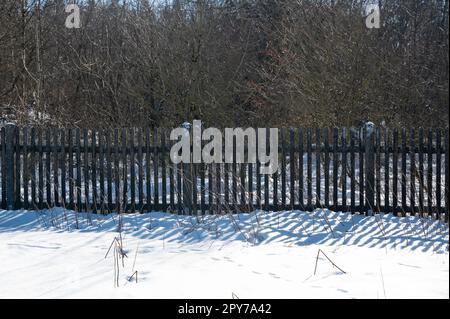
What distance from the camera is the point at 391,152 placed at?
792cm

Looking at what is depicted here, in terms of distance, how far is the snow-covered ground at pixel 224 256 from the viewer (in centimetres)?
452

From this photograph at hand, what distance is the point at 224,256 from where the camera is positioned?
5.72m

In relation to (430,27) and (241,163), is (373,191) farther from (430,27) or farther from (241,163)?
(430,27)

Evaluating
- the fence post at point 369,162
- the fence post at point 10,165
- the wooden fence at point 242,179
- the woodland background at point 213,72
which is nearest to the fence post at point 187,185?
the wooden fence at point 242,179

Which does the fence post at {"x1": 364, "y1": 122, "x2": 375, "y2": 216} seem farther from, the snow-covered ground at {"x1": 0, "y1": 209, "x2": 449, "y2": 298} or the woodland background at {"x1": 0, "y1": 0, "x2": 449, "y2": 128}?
the woodland background at {"x1": 0, "y1": 0, "x2": 449, "y2": 128}

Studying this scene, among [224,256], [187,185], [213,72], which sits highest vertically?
[213,72]

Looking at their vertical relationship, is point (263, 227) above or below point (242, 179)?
below

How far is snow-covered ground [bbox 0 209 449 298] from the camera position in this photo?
4516mm

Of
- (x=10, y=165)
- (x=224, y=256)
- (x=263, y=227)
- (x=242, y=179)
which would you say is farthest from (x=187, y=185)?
(x=10, y=165)

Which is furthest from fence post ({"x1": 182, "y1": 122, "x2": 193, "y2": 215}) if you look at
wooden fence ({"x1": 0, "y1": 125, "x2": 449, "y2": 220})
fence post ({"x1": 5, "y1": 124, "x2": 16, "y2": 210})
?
fence post ({"x1": 5, "y1": 124, "x2": 16, "y2": 210})

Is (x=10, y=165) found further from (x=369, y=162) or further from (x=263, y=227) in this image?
(x=369, y=162)

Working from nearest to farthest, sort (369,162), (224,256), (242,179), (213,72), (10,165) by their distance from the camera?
(224,256) < (369,162) < (242,179) < (10,165) < (213,72)

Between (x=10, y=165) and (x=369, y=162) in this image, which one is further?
(x=10, y=165)

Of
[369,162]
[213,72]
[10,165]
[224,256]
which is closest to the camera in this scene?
[224,256]
